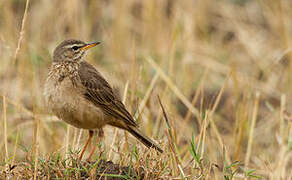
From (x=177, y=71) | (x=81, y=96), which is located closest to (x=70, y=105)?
(x=81, y=96)

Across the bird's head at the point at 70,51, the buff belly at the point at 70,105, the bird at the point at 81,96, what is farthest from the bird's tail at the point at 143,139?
the bird's head at the point at 70,51

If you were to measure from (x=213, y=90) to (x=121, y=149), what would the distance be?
411cm

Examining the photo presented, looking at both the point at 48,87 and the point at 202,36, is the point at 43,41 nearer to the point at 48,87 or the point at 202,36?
the point at 202,36

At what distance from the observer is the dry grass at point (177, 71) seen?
584 centimetres

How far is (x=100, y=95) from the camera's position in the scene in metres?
5.09

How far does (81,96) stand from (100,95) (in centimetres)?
23

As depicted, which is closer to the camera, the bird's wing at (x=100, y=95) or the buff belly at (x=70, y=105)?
the buff belly at (x=70, y=105)

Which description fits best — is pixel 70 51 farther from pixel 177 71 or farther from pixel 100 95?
pixel 177 71

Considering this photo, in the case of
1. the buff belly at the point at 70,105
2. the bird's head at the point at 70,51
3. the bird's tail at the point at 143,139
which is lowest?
the bird's tail at the point at 143,139

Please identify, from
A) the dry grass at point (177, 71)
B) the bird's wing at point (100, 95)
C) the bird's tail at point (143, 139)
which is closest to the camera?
the bird's tail at point (143, 139)

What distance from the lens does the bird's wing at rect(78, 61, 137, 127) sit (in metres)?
5.00

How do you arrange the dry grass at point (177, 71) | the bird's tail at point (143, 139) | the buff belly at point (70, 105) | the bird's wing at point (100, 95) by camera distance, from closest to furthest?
1. the bird's tail at point (143, 139)
2. the buff belly at point (70, 105)
3. the bird's wing at point (100, 95)
4. the dry grass at point (177, 71)

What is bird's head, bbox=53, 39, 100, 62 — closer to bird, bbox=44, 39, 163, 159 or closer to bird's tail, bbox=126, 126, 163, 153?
bird, bbox=44, 39, 163, 159

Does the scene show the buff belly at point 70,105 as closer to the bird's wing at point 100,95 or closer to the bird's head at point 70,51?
the bird's wing at point 100,95
